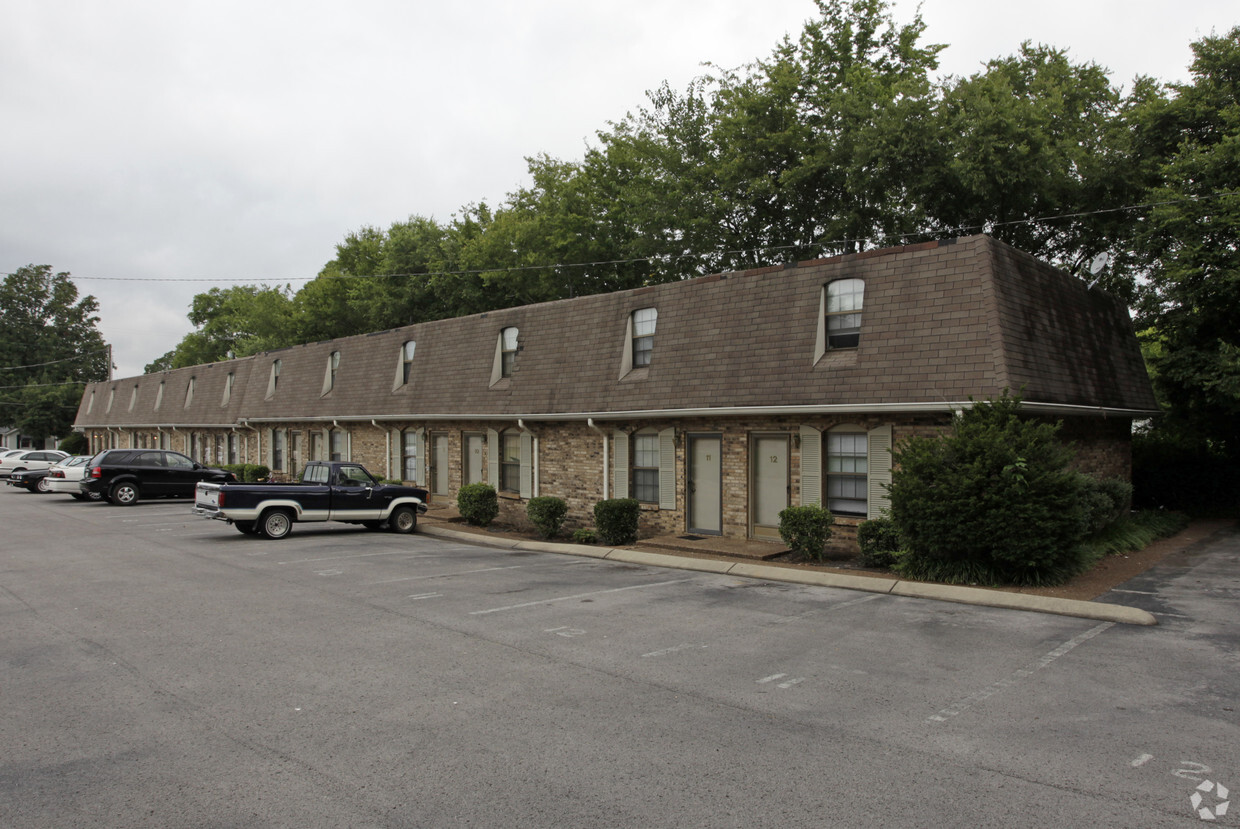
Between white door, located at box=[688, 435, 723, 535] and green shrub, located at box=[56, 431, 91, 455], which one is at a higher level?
green shrub, located at box=[56, 431, 91, 455]

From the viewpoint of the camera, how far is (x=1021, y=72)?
27656 millimetres

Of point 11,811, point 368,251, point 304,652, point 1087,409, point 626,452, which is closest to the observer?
A: point 11,811

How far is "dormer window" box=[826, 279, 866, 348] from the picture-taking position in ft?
48.6

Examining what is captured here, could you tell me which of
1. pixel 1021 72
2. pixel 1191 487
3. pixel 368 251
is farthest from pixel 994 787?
pixel 368 251

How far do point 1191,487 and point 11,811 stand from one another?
25.8 meters

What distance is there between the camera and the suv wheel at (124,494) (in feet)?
87.5

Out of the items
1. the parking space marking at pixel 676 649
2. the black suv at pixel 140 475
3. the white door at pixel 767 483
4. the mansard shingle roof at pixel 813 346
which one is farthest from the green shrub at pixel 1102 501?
the black suv at pixel 140 475

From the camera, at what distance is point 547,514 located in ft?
60.0

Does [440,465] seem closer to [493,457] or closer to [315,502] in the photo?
[493,457]

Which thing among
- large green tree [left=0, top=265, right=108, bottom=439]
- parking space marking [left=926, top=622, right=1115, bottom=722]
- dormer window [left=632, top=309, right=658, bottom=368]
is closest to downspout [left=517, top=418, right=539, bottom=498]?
dormer window [left=632, top=309, right=658, bottom=368]

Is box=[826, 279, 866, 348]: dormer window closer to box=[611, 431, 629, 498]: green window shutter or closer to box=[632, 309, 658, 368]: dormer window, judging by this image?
box=[632, 309, 658, 368]: dormer window

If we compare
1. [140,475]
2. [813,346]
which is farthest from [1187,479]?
[140,475]

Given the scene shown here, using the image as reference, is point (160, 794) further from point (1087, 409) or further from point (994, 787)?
point (1087, 409)

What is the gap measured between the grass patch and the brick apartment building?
133cm
